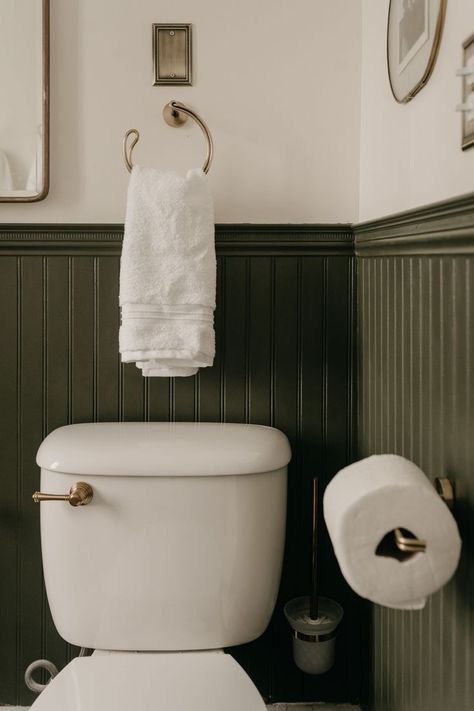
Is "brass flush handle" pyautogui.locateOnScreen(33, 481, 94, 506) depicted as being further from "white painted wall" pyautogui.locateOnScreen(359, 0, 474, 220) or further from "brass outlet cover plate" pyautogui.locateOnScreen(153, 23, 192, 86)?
"brass outlet cover plate" pyautogui.locateOnScreen(153, 23, 192, 86)

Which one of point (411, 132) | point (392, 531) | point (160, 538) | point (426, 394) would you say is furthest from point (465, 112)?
point (160, 538)

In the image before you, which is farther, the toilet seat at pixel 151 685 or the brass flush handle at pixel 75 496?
the brass flush handle at pixel 75 496

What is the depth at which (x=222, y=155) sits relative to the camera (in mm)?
1645

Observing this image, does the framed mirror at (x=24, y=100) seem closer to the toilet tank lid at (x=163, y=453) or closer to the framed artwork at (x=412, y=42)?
the toilet tank lid at (x=163, y=453)

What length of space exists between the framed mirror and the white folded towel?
281 mm

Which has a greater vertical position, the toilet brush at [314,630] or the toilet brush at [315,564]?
the toilet brush at [315,564]

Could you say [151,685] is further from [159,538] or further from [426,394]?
[426,394]

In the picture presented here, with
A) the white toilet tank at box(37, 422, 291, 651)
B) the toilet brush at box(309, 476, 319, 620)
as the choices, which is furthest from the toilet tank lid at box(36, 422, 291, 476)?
the toilet brush at box(309, 476, 319, 620)

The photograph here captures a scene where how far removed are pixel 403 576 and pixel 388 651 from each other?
624mm

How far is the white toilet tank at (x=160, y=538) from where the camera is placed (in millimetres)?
1410

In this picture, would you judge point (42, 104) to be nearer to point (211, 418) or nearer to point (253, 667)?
point (211, 418)

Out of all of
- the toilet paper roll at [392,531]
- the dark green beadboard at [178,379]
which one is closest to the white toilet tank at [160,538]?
the dark green beadboard at [178,379]

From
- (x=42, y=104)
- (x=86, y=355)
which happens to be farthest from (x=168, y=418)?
(x=42, y=104)

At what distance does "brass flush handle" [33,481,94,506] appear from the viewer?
54.4 inches
